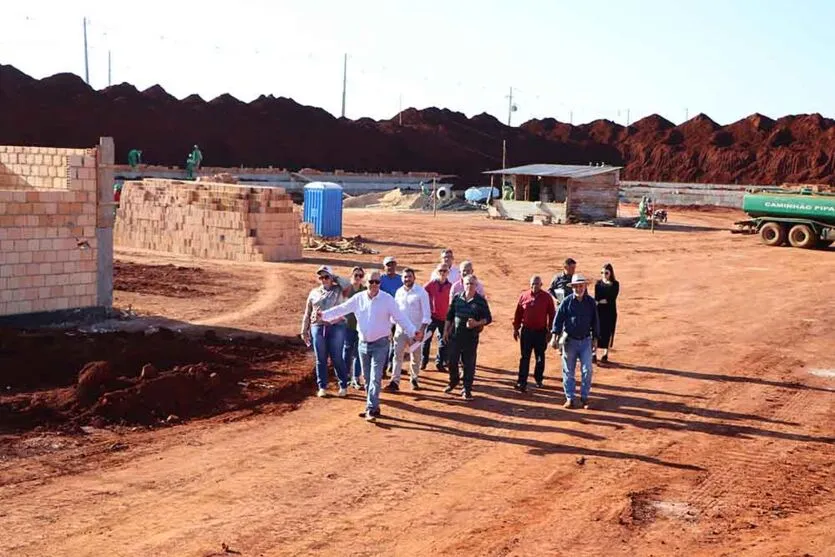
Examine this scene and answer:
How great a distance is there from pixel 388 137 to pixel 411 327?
6707 cm

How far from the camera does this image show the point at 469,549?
7.35 meters

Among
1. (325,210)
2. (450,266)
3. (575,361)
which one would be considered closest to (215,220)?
(325,210)

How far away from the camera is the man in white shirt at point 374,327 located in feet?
35.0

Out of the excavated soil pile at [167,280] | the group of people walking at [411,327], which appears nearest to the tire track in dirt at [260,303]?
the excavated soil pile at [167,280]

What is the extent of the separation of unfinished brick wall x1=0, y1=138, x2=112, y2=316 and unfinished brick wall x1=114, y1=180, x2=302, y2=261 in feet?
28.3

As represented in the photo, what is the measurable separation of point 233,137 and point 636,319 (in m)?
55.0

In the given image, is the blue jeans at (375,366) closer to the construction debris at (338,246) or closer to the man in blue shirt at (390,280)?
the man in blue shirt at (390,280)

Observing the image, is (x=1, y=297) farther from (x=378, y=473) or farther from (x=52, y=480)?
(x=378, y=473)

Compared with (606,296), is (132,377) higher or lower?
lower

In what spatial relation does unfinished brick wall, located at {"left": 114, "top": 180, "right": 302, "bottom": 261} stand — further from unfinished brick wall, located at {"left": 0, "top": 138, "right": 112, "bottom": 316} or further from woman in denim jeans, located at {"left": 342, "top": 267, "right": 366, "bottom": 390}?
woman in denim jeans, located at {"left": 342, "top": 267, "right": 366, "bottom": 390}

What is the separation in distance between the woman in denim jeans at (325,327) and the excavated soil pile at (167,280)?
329 inches

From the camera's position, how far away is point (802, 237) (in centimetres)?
3288

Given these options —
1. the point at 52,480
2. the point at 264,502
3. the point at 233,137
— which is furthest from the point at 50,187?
the point at 233,137

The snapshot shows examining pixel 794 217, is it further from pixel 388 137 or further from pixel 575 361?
pixel 388 137
